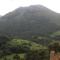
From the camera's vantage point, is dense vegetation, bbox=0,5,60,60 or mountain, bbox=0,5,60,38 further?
mountain, bbox=0,5,60,38

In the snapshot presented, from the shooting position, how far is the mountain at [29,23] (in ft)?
492

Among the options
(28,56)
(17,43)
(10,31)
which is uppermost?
(10,31)

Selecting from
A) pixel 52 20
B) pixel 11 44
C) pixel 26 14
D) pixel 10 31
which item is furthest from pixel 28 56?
pixel 26 14

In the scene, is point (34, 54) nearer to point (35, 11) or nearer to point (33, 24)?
point (33, 24)

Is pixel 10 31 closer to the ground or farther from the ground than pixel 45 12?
closer to the ground

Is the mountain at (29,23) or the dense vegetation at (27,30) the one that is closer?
the dense vegetation at (27,30)

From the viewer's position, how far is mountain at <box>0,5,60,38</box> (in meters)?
150

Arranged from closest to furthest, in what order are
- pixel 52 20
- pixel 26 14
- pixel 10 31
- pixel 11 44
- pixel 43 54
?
1. pixel 43 54
2. pixel 11 44
3. pixel 10 31
4. pixel 52 20
5. pixel 26 14

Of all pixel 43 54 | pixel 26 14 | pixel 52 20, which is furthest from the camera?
pixel 26 14

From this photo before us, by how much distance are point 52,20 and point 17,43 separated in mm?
68303

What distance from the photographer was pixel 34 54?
63781mm

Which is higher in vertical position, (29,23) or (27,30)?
(29,23)

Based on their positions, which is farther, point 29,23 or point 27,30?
point 29,23

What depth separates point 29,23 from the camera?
166625 mm
